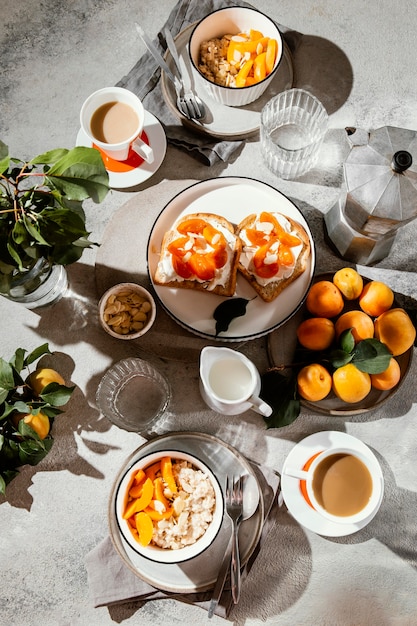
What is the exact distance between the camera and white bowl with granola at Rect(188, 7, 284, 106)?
4.22 ft

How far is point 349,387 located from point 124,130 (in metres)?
0.71

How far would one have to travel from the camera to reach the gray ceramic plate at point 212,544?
1184 millimetres

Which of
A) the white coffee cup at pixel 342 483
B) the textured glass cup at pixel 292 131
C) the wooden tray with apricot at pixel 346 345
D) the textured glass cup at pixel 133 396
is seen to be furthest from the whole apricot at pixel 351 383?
the textured glass cup at pixel 292 131

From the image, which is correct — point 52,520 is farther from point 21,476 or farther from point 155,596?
point 155,596

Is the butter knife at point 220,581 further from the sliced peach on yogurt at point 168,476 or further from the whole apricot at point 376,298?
the whole apricot at point 376,298

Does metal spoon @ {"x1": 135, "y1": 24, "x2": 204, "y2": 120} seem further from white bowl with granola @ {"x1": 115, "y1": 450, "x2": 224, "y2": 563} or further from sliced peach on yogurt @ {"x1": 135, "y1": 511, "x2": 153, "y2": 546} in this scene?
sliced peach on yogurt @ {"x1": 135, "y1": 511, "x2": 153, "y2": 546}

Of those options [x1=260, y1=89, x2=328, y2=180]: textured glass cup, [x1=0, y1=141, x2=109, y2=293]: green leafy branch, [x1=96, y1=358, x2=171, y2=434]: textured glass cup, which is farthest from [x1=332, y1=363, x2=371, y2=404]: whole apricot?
[x1=0, y1=141, x2=109, y2=293]: green leafy branch

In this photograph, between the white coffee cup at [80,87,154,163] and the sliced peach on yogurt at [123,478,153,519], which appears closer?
the sliced peach on yogurt at [123,478,153,519]

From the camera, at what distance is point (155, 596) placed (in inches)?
47.5

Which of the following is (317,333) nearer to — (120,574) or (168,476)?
(168,476)

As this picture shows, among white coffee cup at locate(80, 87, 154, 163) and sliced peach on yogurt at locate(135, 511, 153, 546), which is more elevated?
white coffee cup at locate(80, 87, 154, 163)

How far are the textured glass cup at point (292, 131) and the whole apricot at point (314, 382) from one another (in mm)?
443

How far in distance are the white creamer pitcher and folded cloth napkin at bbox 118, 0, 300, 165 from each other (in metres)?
0.46

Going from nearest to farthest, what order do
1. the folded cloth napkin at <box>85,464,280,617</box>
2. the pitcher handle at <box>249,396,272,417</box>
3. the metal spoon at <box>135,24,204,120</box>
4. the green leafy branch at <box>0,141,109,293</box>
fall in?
the green leafy branch at <box>0,141,109,293</box> < the pitcher handle at <box>249,396,272,417</box> < the folded cloth napkin at <box>85,464,280,617</box> < the metal spoon at <box>135,24,204,120</box>
